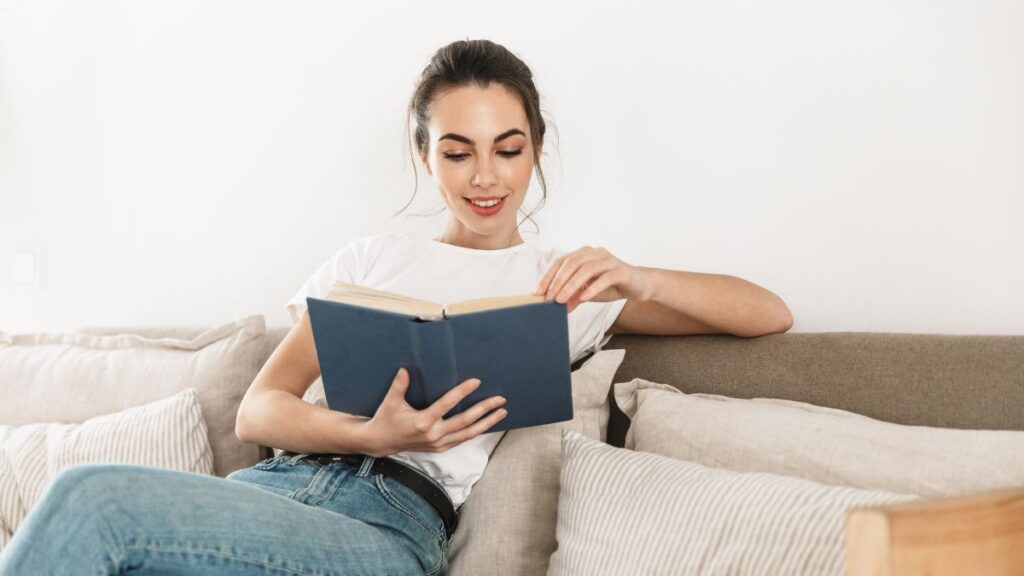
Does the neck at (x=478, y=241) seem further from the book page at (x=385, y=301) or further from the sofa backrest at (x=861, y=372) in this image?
the book page at (x=385, y=301)

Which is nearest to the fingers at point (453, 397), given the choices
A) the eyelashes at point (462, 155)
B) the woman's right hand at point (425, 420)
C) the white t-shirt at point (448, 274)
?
the woman's right hand at point (425, 420)

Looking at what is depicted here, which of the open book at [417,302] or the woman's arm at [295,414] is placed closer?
the open book at [417,302]

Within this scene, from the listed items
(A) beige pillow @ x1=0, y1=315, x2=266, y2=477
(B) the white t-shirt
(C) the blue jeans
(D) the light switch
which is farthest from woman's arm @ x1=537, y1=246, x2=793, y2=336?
(D) the light switch

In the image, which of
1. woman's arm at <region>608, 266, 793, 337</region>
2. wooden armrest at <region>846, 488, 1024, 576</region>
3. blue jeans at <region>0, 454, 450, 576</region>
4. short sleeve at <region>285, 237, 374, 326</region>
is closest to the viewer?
wooden armrest at <region>846, 488, 1024, 576</region>

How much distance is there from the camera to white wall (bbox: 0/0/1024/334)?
4.90 ft

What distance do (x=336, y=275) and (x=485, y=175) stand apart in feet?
1.15

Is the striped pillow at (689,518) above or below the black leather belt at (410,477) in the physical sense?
above

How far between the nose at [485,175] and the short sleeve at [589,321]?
0.89ft

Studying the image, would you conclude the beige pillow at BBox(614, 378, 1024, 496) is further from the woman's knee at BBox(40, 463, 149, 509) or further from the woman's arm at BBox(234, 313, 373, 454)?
the woman's knee at BBox(40, 463, 149, 509)

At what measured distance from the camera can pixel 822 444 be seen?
1.20m

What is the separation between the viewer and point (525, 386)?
1206 millimetres

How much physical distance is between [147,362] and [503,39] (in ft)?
3.50

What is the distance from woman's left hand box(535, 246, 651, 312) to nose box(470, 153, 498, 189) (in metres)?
0.29

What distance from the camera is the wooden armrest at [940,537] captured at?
600 millimetres
